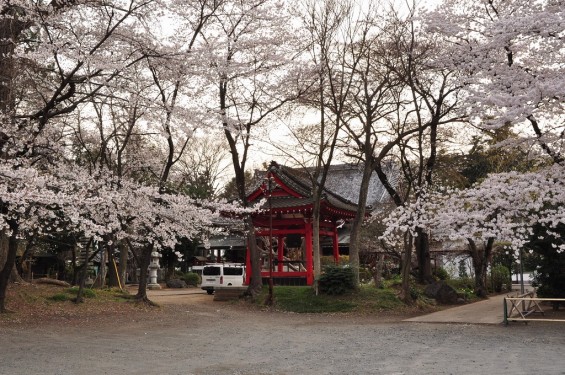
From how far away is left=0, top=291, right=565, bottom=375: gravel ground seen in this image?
7.87 meters

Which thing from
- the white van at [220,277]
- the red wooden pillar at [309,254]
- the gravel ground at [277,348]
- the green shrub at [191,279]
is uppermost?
the red wooden pillar at [309,254]

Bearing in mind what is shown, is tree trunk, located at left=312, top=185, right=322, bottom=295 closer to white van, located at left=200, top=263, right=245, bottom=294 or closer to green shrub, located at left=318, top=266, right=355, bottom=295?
green shrub, located at left=318, top=266, right=355, bottom=295

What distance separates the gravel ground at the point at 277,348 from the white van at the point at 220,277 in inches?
488

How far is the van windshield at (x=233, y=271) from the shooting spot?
28.0m

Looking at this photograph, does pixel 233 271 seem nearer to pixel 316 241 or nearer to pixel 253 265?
pixel 253 265

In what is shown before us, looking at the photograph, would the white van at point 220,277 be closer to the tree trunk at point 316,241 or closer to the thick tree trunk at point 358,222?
the tree trunk at point 316,241

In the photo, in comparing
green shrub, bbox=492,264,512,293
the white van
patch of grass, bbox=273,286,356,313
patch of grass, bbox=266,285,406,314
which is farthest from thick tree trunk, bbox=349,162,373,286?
green shrub, bbox=492,264,512,293

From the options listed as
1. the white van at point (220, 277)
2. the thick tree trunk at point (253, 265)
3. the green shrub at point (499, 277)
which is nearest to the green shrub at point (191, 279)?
the white van at point (220, 277)

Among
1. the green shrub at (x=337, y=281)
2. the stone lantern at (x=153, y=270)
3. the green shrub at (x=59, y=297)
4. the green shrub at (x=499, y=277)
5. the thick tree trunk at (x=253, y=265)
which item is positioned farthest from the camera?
the stone lantern at (x=153, y=270)

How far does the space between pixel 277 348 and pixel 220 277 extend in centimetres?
1775

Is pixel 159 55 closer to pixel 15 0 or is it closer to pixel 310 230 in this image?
pixel 15 0

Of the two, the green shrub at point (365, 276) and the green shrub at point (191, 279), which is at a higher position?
the green shrub at point (365, 276)

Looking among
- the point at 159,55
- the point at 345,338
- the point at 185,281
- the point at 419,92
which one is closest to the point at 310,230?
the point at 419,92

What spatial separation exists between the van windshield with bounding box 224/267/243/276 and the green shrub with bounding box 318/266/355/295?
9994 millimetres
